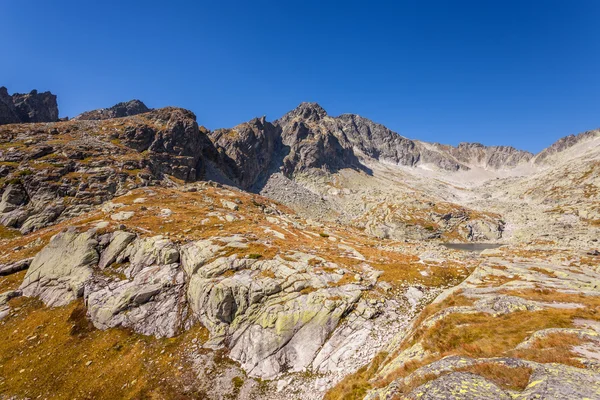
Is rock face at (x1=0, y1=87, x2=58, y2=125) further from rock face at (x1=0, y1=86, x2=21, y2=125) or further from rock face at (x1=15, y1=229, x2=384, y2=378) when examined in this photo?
rock face at (x1=15, y1=229, x2=384, y2=378)

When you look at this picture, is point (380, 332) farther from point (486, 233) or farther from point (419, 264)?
point (486, 233)

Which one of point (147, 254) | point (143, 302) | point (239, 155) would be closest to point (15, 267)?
point (147, 254)

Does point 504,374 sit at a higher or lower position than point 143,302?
higher

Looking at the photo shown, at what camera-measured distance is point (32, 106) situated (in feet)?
566

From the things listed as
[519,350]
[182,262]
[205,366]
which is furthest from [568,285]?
[182,262]

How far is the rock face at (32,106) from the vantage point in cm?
16112

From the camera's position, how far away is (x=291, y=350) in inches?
884

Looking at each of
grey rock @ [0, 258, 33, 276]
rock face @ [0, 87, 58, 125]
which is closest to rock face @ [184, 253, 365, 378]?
grey rock @ [0, 258, 33, 276]

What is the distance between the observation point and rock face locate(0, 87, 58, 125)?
161 metres

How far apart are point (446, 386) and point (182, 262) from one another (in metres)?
33.0

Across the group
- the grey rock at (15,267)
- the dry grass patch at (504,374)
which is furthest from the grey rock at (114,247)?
the dry grass patch at (504,374)

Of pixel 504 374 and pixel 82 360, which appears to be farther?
pixel 82 360

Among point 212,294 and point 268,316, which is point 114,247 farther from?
point 268,316

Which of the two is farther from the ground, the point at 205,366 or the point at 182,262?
the point at 182,262
